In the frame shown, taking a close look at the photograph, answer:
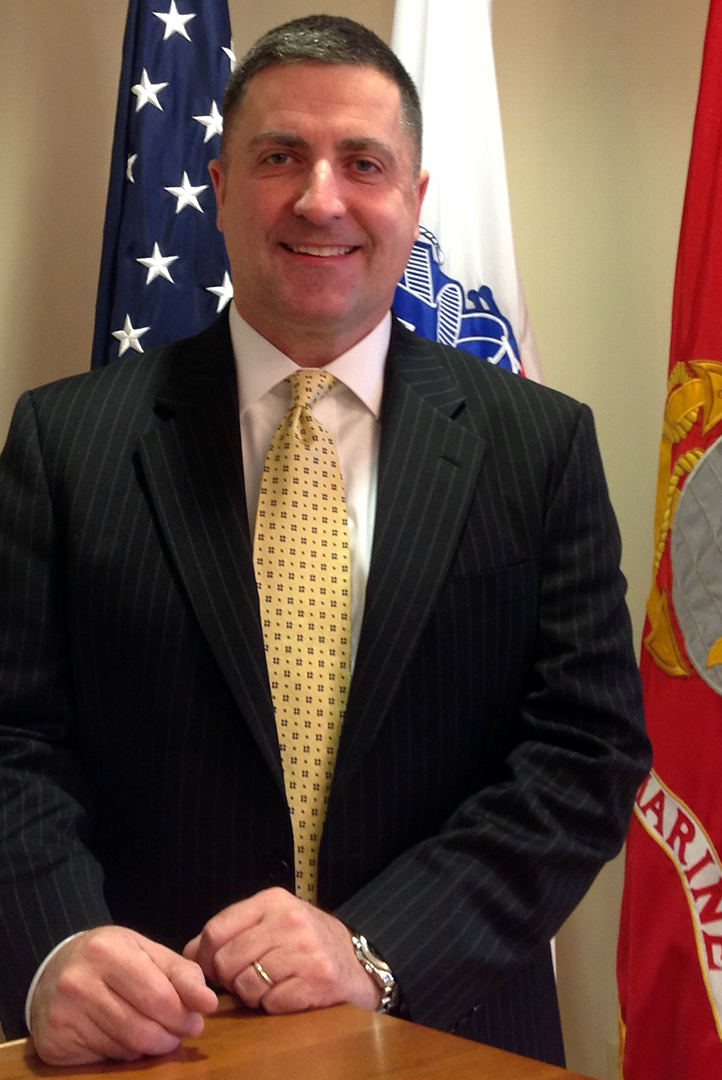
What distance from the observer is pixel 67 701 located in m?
1.53

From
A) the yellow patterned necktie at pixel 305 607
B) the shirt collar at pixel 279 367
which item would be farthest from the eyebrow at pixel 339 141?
the yellow patterned necktie at pixel 305 607

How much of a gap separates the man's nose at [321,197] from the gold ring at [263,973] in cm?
94

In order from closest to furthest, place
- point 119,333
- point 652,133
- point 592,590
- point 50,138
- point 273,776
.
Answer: point 273,776 → point 592,590 → point 119,333 → point 50,138 → point 652,133

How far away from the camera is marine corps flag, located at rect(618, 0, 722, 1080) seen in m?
2.36

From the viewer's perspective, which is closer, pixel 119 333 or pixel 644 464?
pixel 119 333

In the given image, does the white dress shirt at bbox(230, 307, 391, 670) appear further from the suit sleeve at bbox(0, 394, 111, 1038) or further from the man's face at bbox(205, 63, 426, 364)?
the suit sleeve at bbox(0, 394, 111, 1038)

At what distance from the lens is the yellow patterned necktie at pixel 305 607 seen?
1492mm

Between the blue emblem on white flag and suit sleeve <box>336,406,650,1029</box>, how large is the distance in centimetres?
105

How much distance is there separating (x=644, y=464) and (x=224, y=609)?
1954 millimetres

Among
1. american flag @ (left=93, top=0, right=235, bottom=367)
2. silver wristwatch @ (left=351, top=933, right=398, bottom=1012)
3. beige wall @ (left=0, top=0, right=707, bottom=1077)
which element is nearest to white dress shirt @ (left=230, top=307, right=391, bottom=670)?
silver wristwatch @ (left=351, top=933, right=398, bottom=1012)

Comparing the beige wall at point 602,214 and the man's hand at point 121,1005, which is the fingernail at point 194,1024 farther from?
the beige wall at point 602,214

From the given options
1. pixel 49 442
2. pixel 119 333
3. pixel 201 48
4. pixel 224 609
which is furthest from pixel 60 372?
pixel 224 609

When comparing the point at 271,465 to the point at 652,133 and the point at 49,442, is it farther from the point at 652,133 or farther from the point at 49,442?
the point at 652,133

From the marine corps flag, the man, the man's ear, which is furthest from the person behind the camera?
the marine corps flag
